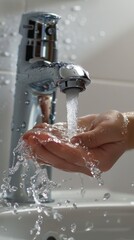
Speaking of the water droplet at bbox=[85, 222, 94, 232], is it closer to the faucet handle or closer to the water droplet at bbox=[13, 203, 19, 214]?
the water droplet at bbox=[13, 203, 19, 214]

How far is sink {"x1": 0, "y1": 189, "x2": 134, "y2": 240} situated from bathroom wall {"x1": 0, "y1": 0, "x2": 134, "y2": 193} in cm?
10

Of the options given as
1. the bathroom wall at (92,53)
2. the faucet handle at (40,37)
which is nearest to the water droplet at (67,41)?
the bathroom wall at (92,53)

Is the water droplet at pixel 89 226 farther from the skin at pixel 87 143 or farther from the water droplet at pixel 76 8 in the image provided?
the water droplet at pixel 76 8

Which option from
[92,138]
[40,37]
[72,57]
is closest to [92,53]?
[72,57]

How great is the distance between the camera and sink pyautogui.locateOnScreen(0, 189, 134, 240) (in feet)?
1.87

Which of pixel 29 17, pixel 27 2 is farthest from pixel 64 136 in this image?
pixel 27 2

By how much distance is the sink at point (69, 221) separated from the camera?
0.57 m

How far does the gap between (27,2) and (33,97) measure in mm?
204

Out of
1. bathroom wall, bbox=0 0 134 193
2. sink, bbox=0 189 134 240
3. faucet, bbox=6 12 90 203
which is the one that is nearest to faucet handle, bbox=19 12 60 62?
faucet, bbox=6 12 90 203

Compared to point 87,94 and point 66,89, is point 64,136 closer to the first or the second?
point 66,89

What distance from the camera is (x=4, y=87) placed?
71 cm

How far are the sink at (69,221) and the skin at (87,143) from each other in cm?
11

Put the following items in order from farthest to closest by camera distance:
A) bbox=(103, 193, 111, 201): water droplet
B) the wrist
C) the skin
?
bbox=(103, 193, 111, 201): water droplet
the wrist
the skin

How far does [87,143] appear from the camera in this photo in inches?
19.4
